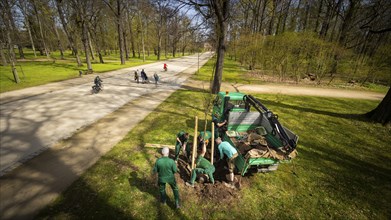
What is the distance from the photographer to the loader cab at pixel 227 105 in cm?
805

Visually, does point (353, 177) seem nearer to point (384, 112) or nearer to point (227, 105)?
point (227, 105)

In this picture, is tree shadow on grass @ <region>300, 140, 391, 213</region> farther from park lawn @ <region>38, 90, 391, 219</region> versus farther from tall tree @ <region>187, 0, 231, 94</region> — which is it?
tall tree @ <region>187, 0, 231, 94</region>

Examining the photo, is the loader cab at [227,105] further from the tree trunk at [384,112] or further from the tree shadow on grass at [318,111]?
the tree trunk at [384,112]

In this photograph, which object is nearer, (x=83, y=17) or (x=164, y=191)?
(x=164, y=191)

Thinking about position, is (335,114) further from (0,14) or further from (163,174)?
(0,14)

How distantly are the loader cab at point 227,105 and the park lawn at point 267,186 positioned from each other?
1.82 m

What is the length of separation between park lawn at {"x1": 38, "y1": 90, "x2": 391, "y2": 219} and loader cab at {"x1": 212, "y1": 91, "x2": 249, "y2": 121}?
71.8 inches

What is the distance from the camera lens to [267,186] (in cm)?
555

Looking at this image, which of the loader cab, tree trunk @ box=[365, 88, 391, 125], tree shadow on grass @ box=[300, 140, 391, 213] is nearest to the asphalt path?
the loader cab

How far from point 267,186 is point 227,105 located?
3802mm

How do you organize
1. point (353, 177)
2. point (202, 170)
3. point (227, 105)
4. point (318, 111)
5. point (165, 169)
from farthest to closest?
point (318, 111), point (227, 105), point (353, 177), point (202, 170), point (165, 169)

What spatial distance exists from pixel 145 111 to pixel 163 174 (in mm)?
7533

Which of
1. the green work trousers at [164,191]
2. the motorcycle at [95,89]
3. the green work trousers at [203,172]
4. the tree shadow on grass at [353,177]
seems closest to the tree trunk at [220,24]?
the green work trousers at [203,172]

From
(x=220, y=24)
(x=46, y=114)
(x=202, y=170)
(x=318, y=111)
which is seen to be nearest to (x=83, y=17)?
(x=46, y=114)
